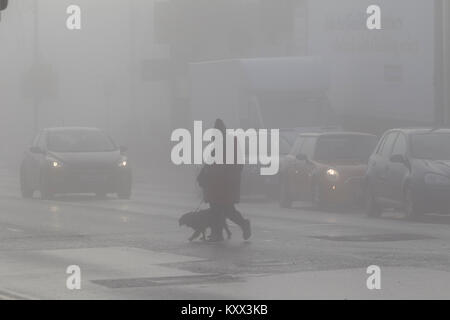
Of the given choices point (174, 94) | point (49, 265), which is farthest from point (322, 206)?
point (174, 94)

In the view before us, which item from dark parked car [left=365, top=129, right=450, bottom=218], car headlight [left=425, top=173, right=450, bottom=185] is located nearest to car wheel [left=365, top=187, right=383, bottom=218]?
dark parked car [left=365, top=129, right=450, bottom=218]

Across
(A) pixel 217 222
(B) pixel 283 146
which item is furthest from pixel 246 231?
(B) pixel 283 146

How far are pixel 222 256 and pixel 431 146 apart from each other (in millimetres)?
8120

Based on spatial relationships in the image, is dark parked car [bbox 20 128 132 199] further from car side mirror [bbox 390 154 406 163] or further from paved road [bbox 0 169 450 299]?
car side mirror [bbox 390 154 406 163]

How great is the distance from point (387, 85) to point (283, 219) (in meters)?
8.56

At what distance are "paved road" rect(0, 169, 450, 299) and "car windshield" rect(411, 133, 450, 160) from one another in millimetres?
1039

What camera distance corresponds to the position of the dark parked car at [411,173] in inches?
928

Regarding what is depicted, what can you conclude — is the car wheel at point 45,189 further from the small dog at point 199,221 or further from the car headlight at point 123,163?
the small dog at point 199,221

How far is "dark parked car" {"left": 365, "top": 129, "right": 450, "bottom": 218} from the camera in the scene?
23.6 metres

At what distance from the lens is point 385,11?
105 feet

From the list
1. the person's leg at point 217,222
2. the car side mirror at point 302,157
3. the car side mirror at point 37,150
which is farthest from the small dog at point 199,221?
the car side mirror at point 37,150

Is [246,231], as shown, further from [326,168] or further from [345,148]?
[345,148]
